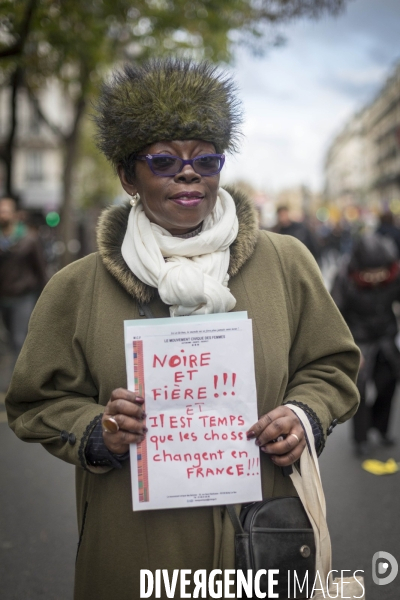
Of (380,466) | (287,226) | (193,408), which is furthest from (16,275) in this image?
(193,408)

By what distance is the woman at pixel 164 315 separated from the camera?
1951 millimetres

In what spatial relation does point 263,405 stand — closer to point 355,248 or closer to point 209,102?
point 209,102

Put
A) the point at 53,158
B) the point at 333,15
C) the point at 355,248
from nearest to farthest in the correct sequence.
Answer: the point at 355,248 → the point at 333,15 → the point at 53,158

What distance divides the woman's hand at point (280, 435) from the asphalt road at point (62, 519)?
2.05m

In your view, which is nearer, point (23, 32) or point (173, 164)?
point (173, 164)

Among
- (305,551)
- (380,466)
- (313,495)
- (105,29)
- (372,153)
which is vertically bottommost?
(380,466)

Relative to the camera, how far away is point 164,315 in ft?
6.67

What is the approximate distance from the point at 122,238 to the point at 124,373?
0.44 meters

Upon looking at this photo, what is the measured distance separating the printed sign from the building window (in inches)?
1989

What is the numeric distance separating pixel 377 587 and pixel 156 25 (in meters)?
9.90

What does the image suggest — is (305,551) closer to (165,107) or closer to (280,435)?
(280,435)

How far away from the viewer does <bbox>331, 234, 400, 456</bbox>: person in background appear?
5.70 metres

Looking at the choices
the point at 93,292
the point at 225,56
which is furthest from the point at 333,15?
the point at 93,292

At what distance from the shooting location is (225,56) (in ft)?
42.9
